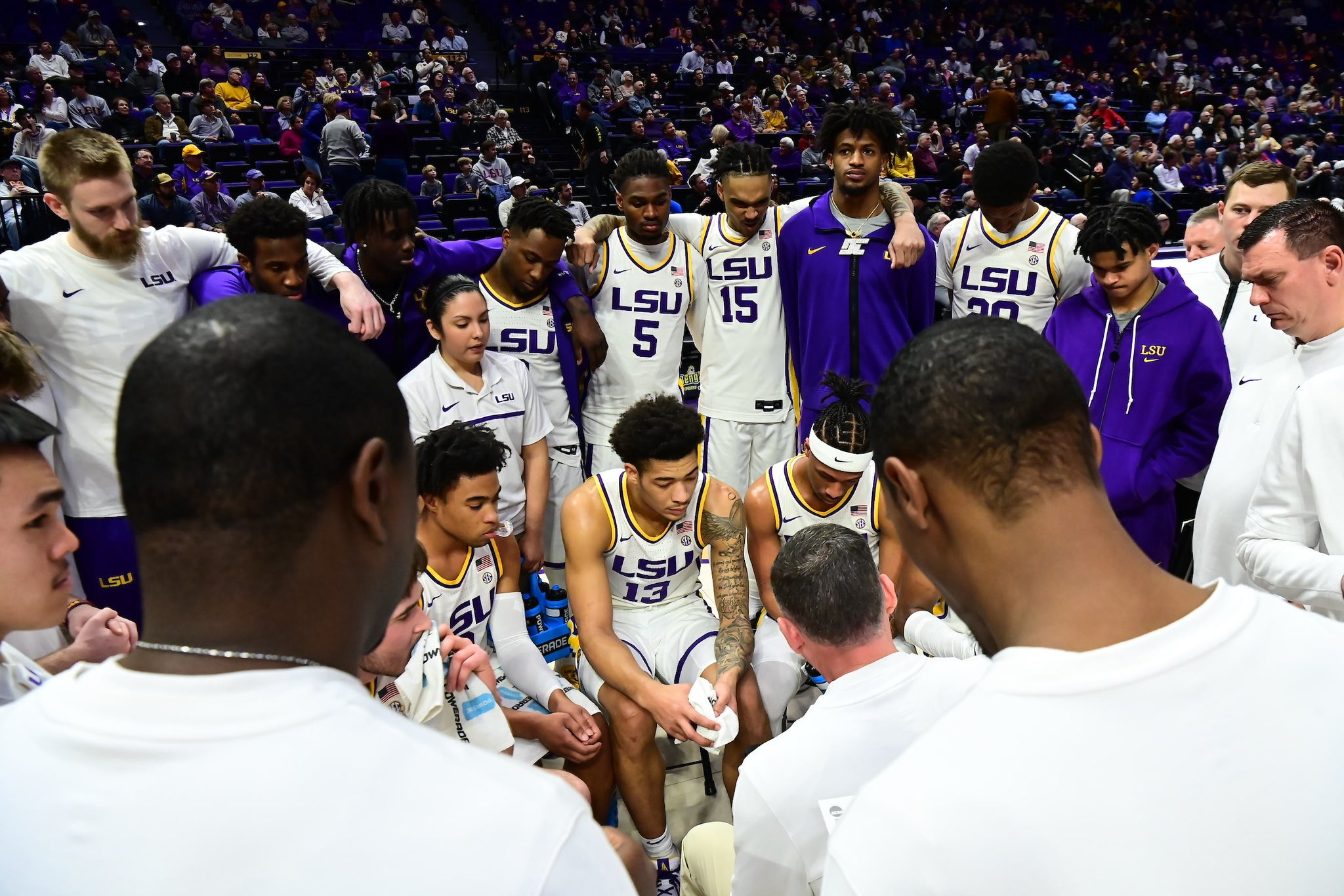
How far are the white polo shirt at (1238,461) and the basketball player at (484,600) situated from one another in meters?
2.04

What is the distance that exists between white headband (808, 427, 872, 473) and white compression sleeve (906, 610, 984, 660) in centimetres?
56

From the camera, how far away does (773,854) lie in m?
1.86

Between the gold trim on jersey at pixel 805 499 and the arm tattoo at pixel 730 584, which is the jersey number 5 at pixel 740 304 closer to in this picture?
the gold trim on jersey at pixel 805 499

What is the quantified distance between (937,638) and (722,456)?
1698 mm

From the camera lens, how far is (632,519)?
338cm

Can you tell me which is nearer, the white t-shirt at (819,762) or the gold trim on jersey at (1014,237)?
the white t-shirt at (819,762)

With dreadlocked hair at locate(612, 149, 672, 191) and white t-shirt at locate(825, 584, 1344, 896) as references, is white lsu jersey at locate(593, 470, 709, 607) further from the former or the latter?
white t-shirt at locate(825, 584, 1344, 896)

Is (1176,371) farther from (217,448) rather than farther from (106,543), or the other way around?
(106,543)

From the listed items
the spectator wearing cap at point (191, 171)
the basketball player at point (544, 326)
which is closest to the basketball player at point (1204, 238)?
the basketball player at point (544, 326)

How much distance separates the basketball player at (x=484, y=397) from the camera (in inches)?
142

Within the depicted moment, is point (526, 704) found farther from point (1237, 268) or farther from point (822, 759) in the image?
point (1237, 268)

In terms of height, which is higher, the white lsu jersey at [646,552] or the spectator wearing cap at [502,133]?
the spectator wearing cap at [502,133]

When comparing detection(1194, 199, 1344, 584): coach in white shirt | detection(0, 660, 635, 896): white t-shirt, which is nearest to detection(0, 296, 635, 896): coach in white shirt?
detection(0, 660, 635, 896): white t-shirt

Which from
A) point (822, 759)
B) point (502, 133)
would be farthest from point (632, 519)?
point (502, 133)
